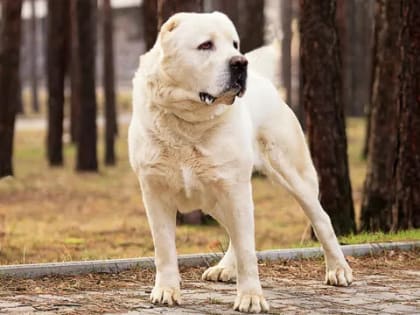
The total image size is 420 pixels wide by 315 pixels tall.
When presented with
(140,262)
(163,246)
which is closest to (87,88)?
(140,262)

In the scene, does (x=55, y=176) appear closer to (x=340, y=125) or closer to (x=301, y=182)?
(x=340, y=125)

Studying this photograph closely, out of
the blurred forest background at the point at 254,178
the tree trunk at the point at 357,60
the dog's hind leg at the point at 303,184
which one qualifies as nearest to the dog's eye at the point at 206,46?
the dog's hind leg at the point at 303,184

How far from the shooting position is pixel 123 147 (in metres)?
32.6

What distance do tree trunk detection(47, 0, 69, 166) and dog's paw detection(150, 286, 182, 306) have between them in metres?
18.8

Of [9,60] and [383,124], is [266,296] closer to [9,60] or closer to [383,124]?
[383,124]

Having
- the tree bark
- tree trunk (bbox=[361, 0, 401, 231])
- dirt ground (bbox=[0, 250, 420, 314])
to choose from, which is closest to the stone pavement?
dirt ground (bbox=[0, 250, 420, 314])

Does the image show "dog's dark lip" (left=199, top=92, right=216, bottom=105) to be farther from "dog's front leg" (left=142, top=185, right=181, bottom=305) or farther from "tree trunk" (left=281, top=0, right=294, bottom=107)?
"tree trunk" (left=281, top=0, right=294, bottom=107)

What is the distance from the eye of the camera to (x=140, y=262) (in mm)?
7574

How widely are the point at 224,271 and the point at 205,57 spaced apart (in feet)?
6.37

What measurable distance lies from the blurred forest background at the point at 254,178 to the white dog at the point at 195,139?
2.16 m

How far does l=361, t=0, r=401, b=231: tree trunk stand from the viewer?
40.2ft

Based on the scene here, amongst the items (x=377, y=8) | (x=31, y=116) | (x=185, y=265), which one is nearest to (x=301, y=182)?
(x=185, y=265)

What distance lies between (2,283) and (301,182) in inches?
84.9

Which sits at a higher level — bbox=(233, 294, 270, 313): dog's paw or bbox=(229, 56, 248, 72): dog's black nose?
bbox=(229, 56, 248, 72): dog's black nose
